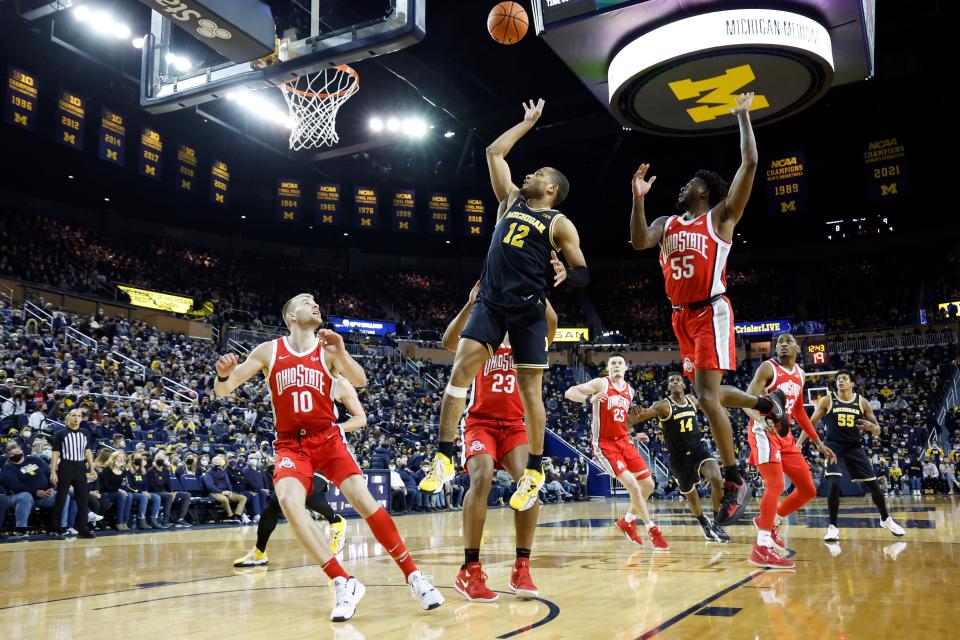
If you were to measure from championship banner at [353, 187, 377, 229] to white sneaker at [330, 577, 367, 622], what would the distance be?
29357mm

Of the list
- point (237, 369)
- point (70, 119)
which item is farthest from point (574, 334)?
point (237, 369)

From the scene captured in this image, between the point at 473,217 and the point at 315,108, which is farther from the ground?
the point at 473,217

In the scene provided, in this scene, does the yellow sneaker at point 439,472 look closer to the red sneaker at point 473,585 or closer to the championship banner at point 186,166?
the red sneaker at point 473,585

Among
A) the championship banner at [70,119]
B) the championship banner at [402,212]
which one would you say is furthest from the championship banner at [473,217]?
the championship banner at [70,119]

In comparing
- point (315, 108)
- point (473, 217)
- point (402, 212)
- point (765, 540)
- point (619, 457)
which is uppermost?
point (473, 217)

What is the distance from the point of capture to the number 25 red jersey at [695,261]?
17.3 ft

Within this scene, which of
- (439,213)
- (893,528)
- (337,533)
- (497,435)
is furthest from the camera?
(439,213)

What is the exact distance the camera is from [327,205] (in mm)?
31875

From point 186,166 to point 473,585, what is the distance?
86.3ft

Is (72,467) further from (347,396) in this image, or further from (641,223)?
(641,223)

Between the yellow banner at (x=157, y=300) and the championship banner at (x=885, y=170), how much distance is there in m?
26.7

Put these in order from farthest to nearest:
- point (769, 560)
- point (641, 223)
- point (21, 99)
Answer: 1. point (21, 99)
2. point (769, 560)
3. point (641, 223)

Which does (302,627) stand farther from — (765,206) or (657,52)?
(765,206)

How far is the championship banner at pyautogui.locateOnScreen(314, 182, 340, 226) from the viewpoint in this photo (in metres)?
31.8
